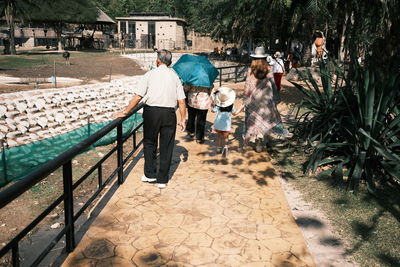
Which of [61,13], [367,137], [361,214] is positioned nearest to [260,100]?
[367,137]

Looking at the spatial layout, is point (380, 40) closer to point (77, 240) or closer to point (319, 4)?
point (77, 240)

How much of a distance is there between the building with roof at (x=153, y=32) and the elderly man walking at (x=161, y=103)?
42.8 m

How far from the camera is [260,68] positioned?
20.8ft

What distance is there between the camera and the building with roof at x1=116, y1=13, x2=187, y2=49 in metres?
47.1

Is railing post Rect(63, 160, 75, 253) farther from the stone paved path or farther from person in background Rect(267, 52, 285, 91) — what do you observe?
person in background Rect(267, 52, 285, 91)

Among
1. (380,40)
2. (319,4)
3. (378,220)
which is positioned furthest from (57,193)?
(319,4)

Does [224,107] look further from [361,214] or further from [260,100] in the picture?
[361,214]

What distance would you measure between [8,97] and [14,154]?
16.2 ft

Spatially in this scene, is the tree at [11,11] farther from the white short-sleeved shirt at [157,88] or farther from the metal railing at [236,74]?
the white short-sleeved shirt at [157,88]

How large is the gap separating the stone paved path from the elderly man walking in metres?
0.61

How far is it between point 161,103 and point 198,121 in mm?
2719

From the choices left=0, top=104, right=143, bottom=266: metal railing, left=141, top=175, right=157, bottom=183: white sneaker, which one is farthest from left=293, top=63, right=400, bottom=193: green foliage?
left=0, top=104, right=143, bottom=266: metal railing

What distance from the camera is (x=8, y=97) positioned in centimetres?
1218

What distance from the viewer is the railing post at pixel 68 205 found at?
10.7 ft
